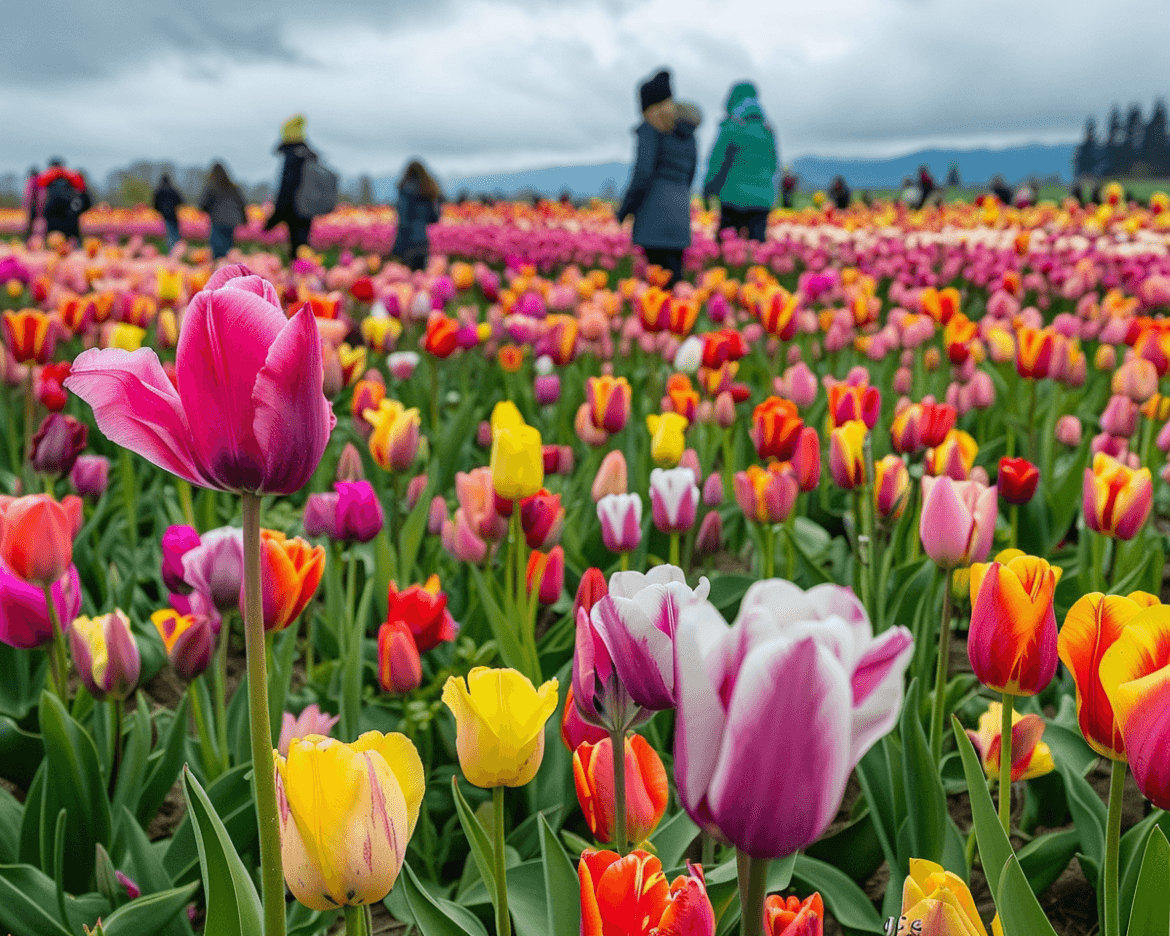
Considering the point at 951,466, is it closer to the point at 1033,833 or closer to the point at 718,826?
the point at 1033,833

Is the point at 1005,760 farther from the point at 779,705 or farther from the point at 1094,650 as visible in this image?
the point at 779,705

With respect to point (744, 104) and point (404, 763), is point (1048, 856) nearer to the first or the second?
point (404, 763)

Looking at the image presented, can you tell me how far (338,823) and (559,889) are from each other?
1.16 feet

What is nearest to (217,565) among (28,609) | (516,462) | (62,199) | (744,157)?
(28,609)

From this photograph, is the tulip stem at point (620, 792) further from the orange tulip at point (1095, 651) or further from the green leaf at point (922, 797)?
the green leaf at point (922, 797)

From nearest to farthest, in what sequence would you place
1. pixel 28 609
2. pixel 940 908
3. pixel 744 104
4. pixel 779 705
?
pixel 779 705
pixel 940 908
pixel 28 609
pixel 744 104

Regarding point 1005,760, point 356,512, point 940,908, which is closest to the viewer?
point 940,908

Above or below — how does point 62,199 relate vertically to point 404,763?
above

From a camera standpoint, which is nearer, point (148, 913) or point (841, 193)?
point (148, 913)

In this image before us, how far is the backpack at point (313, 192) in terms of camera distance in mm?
10539

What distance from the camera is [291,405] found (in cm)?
74

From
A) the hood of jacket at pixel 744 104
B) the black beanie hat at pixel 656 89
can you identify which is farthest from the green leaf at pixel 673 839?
the hood of jacket at pixel 744 104

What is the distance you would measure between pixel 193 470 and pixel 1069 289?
629 centimetres

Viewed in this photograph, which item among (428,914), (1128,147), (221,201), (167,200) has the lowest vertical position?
(428,914)
